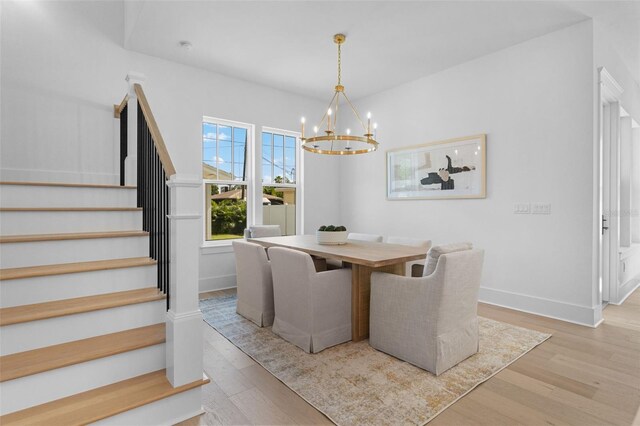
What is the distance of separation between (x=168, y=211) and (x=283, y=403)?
52.0 inches

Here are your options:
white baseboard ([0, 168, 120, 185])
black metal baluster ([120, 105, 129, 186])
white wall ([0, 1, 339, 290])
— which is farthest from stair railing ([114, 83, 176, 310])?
white baseboard ([0, 168, 120, 185])

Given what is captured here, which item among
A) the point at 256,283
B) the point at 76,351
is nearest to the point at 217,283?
the point at 256,283

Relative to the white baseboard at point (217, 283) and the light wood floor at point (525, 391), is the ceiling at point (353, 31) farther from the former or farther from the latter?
the light wood floor at point (525, 391)

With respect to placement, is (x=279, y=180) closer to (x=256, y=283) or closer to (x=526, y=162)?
(x=256, y=283)

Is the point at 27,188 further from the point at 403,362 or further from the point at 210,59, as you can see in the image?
the point at 403,362

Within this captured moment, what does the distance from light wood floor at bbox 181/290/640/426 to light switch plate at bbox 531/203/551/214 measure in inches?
50.2

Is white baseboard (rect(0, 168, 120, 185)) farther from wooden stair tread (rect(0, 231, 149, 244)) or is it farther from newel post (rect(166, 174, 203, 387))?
A: newel post (rect(166, 174, 203, 387))

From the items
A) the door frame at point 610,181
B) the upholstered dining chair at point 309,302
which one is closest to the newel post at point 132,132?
the upholstered dining chair at point 309,302

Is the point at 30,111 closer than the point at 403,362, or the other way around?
the point at 403,362

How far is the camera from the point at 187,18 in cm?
329

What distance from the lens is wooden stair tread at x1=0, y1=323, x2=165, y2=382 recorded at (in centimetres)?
153

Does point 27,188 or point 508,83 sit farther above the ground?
point 508,83

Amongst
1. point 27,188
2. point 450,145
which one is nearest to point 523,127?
point 450,145

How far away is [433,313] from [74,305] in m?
2.15
